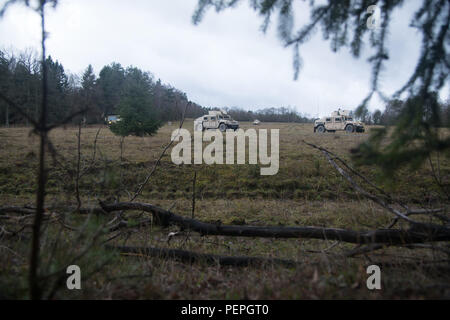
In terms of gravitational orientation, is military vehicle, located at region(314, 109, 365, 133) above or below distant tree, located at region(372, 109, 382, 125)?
above

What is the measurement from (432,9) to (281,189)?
7196 mm

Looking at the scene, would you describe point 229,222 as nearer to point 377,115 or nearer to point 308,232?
point 308,232

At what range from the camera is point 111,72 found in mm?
15570

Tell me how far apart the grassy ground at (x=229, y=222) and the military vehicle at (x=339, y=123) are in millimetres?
10697

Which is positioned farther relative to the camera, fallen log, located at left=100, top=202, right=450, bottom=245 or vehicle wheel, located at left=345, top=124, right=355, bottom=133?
vehicle wheel, located at left=345, top=124, right=355, bottom=133

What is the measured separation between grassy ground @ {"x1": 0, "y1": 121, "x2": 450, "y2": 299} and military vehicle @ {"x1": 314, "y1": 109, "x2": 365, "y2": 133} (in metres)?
10.7

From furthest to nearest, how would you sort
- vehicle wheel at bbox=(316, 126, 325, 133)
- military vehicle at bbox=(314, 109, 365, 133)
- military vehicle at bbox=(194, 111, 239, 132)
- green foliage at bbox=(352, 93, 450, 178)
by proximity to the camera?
vehicle wheel at bbox=(316, 126, 325, 133)
military vehicle at bbox=(194, 111, 239, 132)
military vehicle at bbox=(314, 109, 365, 133)
green foliage at bbox=(352, 93, 450, 178)

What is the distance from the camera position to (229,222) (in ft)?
18.7

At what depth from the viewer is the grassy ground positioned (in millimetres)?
2182

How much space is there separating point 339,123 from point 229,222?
796 inches

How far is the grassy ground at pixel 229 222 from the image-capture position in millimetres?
2182

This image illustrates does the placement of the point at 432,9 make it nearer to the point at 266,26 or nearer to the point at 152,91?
the point at 266,26

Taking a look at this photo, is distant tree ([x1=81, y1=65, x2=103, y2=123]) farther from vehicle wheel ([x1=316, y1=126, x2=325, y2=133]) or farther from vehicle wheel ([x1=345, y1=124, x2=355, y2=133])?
vehicle wheel ([x1=316, y1=126, x2=325, y2=133])

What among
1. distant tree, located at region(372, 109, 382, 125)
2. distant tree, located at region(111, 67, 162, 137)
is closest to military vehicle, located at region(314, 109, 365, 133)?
distant tree, located at region(111, 67, 162, 137)
